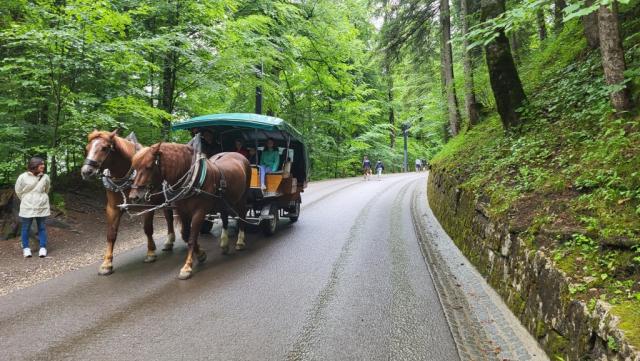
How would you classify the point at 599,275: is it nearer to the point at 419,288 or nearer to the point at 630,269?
the point at 630,269

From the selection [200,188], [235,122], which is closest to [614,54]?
[200,188]

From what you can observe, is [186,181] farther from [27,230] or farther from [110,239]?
[27,230]

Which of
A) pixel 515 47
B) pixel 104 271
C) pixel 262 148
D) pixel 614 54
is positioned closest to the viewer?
pixel 614 54

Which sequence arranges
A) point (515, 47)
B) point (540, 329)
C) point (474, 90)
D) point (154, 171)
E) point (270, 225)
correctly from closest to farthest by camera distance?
1. point (540, 329)
2. point (154, 171)
3. point (270, 225)
4. point (474, 90)
5. point (515, 47)

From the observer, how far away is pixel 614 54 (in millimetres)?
5176

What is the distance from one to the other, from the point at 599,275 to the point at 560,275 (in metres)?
0.28

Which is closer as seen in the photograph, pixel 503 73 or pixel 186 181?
pixel 186 181

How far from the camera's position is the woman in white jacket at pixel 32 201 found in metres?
6.51

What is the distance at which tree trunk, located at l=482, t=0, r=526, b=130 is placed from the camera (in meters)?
8.21

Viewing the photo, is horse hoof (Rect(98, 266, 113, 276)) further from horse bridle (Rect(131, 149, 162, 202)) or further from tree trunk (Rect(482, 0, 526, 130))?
tree trunk (Rect(482, 0, 526, 130))

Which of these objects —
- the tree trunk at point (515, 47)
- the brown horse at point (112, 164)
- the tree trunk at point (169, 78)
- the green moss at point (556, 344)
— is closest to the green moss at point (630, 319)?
the green moss at point (556, 344)

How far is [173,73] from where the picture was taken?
10.9m

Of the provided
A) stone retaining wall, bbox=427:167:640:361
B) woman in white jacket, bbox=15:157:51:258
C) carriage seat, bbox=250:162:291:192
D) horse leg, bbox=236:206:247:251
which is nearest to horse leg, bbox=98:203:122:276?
woman in white jacket, bbox=15:157:51:258

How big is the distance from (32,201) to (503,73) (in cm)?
932
